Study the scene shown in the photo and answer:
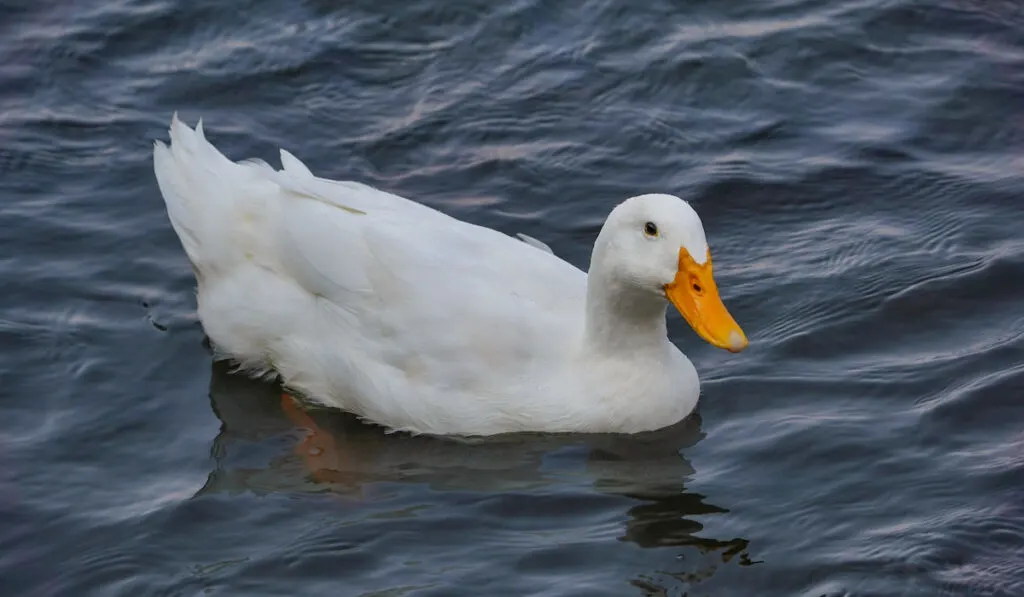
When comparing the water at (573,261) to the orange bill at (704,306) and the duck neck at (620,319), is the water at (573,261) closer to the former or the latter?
the duck neck at (620,319)

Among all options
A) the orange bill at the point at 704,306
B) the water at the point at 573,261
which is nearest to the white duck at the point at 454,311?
the orange bill at the point at 704,306

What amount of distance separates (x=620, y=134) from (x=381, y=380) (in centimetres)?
304

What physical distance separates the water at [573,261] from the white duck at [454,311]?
0.56 feet

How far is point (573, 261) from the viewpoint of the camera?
349 inches

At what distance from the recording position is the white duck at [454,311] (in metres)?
7.01

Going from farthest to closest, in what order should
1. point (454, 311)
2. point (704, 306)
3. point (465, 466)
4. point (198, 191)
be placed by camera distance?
1. point (198, 191)
2. point (454, 311)
3. point (465, 466)
4. point (704, 306)

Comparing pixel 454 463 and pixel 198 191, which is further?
pixel 198 191

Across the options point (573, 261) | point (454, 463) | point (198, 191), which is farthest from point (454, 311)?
point (573, 261)

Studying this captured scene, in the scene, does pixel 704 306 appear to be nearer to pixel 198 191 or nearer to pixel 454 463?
pixel 454 463

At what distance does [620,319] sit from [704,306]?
518 millimetres

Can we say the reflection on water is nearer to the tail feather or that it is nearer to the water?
the water

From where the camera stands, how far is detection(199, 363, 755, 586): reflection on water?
6.83m

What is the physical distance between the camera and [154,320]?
8.34 meters

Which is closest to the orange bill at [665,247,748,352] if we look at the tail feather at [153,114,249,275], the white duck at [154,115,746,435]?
the white duck at [154,115,746,435]
